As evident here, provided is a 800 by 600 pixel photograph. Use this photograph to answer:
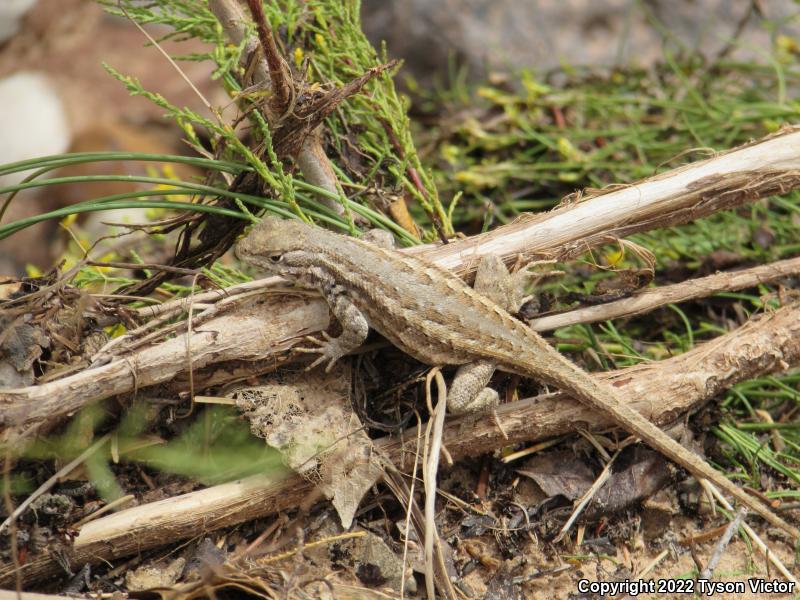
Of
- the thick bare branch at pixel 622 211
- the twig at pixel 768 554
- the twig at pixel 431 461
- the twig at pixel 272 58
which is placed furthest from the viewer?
the thick bare branch at pixel 622 211

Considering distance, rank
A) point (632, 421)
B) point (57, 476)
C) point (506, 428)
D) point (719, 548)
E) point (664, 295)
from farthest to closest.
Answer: point (664, 295), point (506, 428), point (632, 421), point (719, 548), point (57, 476)

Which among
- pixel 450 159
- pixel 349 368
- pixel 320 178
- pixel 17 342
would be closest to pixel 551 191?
pixel 450 159

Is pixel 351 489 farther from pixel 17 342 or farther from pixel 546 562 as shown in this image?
pixel 17 342

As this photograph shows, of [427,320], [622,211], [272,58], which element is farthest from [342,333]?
[622,211]

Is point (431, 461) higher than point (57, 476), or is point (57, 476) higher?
point (57, 476)

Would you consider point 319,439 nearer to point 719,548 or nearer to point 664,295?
point 719,548

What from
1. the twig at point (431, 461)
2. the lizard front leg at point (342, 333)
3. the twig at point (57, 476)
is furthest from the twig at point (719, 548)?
the twig at point (57, 476)

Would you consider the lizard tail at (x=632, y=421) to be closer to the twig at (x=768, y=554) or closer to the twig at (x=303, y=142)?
the twig at (x=768, y=554)

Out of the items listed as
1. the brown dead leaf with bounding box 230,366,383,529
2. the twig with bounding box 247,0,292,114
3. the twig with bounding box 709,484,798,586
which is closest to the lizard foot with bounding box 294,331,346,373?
the brown dead leaf with bounding box 230,366,383,529
